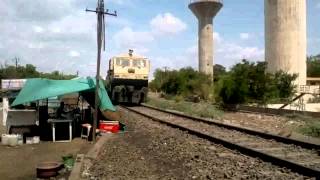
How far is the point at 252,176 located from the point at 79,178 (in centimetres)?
304

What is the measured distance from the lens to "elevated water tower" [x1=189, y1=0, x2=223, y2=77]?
260 feet

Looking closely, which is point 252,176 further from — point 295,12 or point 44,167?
point 295,12

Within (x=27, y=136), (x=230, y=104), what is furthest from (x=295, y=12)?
(x=27, y=136)

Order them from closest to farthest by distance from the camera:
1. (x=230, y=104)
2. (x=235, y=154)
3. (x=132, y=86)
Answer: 1. (x=235, y=154)
2. (x=230, y=104)
3. (x=132, y=86)

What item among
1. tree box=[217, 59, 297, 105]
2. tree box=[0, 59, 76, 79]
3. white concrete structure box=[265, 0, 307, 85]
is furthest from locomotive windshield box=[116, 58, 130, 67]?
tree box=[0, 59, 76, 79]

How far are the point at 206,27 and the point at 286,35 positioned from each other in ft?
89.8

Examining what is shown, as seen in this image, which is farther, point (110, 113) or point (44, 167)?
point (110, 113)

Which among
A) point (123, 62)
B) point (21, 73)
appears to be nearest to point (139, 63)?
point (123, 62)

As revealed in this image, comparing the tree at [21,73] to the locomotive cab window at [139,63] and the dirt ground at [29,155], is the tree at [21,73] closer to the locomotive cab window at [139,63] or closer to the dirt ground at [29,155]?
the locomotive cab window at [139,63]

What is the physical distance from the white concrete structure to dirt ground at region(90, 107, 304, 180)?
134 ft

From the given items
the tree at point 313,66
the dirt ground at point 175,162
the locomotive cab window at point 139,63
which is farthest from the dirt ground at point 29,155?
the tree at point 313,66

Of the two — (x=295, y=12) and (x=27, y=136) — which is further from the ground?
(x=295, y=12)

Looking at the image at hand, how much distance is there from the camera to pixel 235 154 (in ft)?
37.6

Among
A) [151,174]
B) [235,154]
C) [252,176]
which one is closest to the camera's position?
[252,176]
